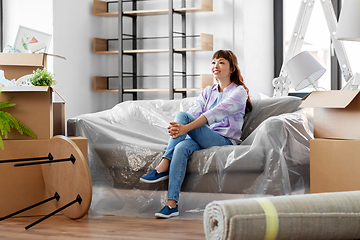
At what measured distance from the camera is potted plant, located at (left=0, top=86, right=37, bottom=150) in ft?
6.56

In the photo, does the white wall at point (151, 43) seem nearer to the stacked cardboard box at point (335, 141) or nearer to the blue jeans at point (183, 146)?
the blue jeans at point (183, 146)

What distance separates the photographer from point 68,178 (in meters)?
1.99

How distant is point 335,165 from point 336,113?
0.63 ft

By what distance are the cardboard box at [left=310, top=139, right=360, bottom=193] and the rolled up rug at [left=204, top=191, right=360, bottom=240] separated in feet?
2.79

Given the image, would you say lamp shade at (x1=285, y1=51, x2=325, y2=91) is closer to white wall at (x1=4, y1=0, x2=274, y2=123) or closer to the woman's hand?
the woman's hand

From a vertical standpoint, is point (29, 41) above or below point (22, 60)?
above

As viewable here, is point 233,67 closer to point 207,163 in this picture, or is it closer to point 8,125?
point 207,163

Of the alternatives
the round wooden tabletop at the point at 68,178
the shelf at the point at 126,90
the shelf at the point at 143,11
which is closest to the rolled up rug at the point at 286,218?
the round wooden tabletop at the point at 68,178

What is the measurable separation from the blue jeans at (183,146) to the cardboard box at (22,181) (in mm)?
580

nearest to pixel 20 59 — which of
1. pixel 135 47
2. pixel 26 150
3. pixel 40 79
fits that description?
pixel 40 79

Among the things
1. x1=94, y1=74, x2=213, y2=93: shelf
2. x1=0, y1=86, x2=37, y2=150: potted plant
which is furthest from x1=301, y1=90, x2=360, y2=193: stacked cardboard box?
x1=94, y1=74, x2=213, y2=93: shelf

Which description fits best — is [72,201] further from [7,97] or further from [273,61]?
[273,61]

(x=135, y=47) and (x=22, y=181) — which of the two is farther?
(x=135, y=47)

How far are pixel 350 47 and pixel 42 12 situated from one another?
2.48 metres
